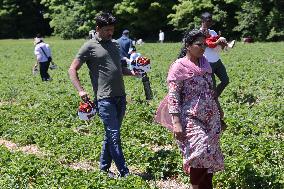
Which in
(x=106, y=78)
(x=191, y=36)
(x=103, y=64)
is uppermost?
(x=191, y=36)

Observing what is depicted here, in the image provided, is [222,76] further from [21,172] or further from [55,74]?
[55,74]

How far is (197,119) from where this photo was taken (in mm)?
5164

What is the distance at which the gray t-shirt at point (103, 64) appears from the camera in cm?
643

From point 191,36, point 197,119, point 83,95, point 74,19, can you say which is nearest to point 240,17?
point 74,19

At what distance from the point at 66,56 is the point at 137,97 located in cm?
1896

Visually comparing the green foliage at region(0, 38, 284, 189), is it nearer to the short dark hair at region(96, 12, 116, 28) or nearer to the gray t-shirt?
the gray t-shirt

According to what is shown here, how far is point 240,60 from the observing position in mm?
21953

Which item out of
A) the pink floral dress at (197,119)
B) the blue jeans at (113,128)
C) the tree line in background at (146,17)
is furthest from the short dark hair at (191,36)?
the tree line in background at (146,17)

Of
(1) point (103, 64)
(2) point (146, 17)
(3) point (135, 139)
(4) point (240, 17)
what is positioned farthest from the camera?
(2) point (146, 17)

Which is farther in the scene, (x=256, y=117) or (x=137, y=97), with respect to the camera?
(x=137, y=97)

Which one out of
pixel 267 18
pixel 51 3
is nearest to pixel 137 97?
pixel 267 18

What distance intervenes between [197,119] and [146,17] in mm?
48106

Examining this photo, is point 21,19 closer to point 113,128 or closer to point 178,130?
point 113,128

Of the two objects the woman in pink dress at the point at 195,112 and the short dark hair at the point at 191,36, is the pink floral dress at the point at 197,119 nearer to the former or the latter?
the woman in pink dress at the point at 195,112
